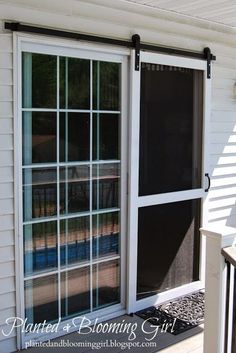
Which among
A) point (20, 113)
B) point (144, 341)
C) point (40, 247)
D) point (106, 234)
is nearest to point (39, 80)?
point (20, 113)

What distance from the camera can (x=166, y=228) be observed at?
3.84m

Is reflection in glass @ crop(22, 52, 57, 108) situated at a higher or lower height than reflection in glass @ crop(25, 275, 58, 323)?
higher

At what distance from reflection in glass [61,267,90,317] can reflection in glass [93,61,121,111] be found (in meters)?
1.23

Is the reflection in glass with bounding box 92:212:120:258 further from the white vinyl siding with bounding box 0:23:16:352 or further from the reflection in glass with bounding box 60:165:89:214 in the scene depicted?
the white vinyl siding with bounding box 0:23:16:352

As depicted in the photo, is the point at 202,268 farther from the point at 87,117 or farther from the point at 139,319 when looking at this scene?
the point at 87,117

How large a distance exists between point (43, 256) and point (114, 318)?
2.74 feet

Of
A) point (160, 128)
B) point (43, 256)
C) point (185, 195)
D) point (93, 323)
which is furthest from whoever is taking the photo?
point (185, 195)

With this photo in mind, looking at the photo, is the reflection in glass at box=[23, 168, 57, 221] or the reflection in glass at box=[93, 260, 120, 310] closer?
the reflection in glass at box=[23, 168, 57, 221]

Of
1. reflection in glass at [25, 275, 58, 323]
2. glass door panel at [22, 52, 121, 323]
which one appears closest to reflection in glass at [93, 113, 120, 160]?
glass door panel at [22, 52, 121, 323]

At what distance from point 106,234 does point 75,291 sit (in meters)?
0.49

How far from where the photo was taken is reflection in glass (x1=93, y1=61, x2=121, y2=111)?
10.7 ft

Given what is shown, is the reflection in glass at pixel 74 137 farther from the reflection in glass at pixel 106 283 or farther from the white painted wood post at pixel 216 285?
the white painted wood post at pixel 216 285

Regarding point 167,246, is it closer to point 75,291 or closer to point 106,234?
point 106,234

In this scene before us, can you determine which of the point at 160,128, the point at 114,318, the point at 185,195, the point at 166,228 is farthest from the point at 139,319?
the point at 160,128
